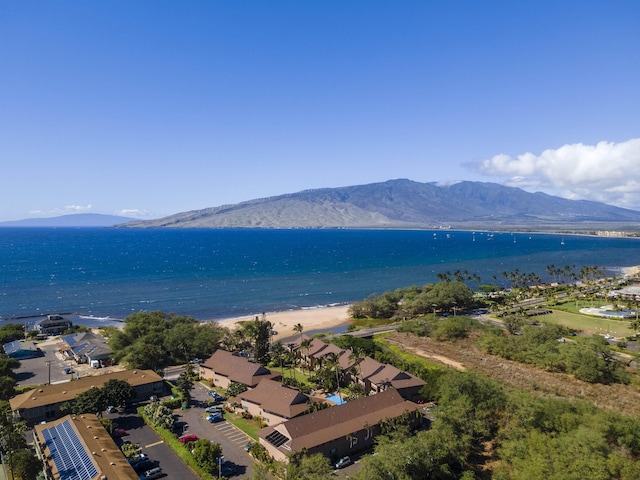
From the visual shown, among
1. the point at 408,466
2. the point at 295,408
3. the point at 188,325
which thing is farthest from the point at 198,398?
the point at 408,466

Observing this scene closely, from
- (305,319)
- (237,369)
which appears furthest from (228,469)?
(305,319)

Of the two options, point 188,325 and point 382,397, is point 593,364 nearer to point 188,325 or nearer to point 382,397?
point 382,397

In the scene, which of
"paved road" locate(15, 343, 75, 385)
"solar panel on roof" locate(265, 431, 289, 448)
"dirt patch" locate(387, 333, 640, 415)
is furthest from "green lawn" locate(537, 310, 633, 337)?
"paved road" locate(15, 343, 75, 385)

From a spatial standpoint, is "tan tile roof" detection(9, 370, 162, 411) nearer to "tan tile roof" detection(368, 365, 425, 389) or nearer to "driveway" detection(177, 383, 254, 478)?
"driveway" detection(177, 383, 254, 478)

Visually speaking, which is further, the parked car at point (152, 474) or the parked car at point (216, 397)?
the parked car at point (216, 397)

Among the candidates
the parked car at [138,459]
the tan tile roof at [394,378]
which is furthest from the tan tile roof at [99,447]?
the tan tile roof at [394,378]

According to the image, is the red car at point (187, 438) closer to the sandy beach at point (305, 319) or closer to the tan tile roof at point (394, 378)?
the tan tile roof at point (394, 378)

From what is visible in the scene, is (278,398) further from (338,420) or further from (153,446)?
(153,446)
